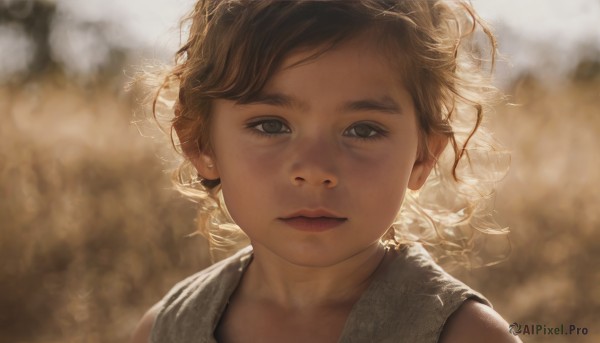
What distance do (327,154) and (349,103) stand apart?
0.12m

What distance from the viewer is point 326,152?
5.96 feet

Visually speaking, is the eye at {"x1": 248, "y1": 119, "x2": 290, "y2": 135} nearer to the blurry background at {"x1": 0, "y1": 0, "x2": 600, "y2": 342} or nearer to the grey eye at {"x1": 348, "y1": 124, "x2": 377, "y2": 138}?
→ the grey eye at {"x1": 348, "y1": 124, "x2": 377, "y2": 138}

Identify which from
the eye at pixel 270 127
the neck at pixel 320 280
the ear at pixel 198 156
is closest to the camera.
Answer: the eye at pixel 270 127

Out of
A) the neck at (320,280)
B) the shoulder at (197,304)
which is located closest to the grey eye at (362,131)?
the neck at (320,280)

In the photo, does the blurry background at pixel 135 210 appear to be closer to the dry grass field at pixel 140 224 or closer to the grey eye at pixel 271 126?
the dry grass field at pixel 140 224

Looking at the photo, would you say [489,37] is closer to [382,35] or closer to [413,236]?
[382,35]

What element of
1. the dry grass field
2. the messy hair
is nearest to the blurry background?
the dry grass field

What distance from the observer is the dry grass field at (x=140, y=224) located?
3.84 m

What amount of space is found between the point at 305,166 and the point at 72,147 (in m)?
3.17

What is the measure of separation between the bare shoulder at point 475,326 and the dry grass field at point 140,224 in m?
1.77

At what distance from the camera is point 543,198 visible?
4090 mm

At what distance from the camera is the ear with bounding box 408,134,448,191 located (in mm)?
2096

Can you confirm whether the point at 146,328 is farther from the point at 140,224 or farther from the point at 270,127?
the point at 140,224

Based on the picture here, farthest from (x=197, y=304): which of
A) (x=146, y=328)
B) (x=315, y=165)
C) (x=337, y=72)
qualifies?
(x=337, y=72)
